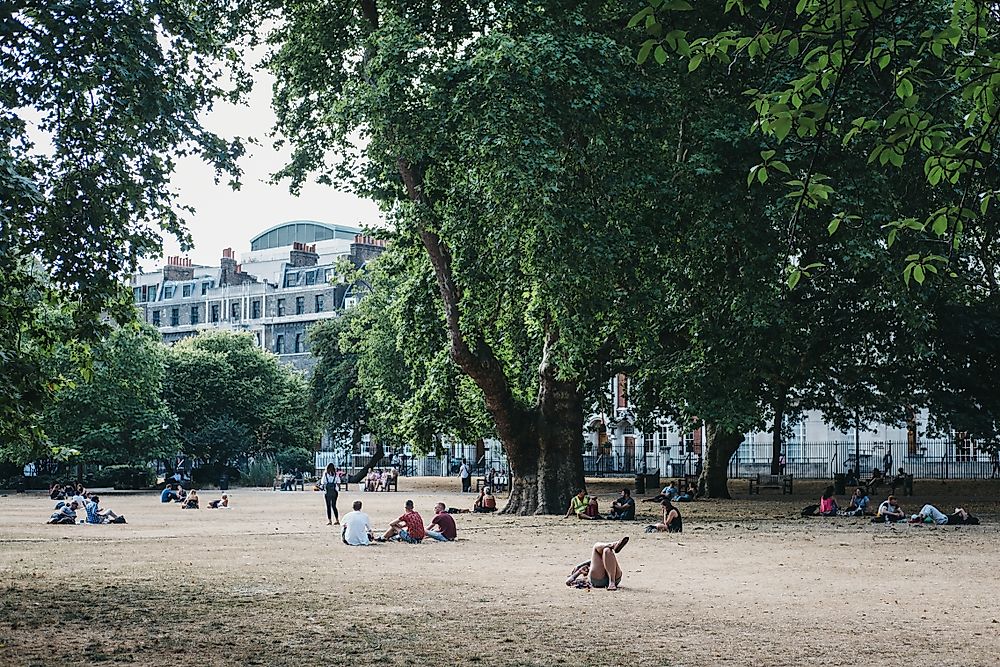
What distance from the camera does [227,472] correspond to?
71.4 m

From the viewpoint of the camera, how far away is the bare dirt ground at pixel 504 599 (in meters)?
12.1

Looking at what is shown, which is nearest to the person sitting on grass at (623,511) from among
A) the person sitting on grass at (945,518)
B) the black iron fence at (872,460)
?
the person sitting on grass at (945,518)

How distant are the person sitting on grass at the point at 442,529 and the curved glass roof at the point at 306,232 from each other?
338 feet

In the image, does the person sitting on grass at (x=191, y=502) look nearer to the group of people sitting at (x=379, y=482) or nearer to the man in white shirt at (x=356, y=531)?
the man in white shirt at (x=356, y=531)

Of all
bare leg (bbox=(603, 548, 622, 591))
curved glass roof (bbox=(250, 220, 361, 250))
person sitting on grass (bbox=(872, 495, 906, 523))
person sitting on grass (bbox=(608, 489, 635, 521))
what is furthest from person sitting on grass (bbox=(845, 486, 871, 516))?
curved glass roof (bbox=(250, 220, 361, 250))

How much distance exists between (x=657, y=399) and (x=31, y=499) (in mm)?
27942

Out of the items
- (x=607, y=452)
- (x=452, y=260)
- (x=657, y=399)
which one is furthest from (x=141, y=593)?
(x=607, y=452)

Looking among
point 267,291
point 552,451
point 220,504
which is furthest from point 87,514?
point 267,291

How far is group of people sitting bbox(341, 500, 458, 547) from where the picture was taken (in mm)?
26141

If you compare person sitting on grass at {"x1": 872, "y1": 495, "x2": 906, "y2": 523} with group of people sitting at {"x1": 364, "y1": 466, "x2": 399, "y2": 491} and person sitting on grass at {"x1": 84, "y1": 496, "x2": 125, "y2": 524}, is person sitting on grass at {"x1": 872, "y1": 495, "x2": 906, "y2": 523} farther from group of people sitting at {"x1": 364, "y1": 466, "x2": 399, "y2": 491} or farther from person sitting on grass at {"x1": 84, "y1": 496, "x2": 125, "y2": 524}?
group of people sitting at {"x1": 364, "y1": 466, "x2": 399, "y2": 491}

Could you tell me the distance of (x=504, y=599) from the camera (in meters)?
16.4

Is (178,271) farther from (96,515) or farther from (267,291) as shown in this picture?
(96,515)

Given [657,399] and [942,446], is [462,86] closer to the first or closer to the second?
[657,399]

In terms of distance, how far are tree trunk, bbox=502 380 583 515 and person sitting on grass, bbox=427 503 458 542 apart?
794cm
